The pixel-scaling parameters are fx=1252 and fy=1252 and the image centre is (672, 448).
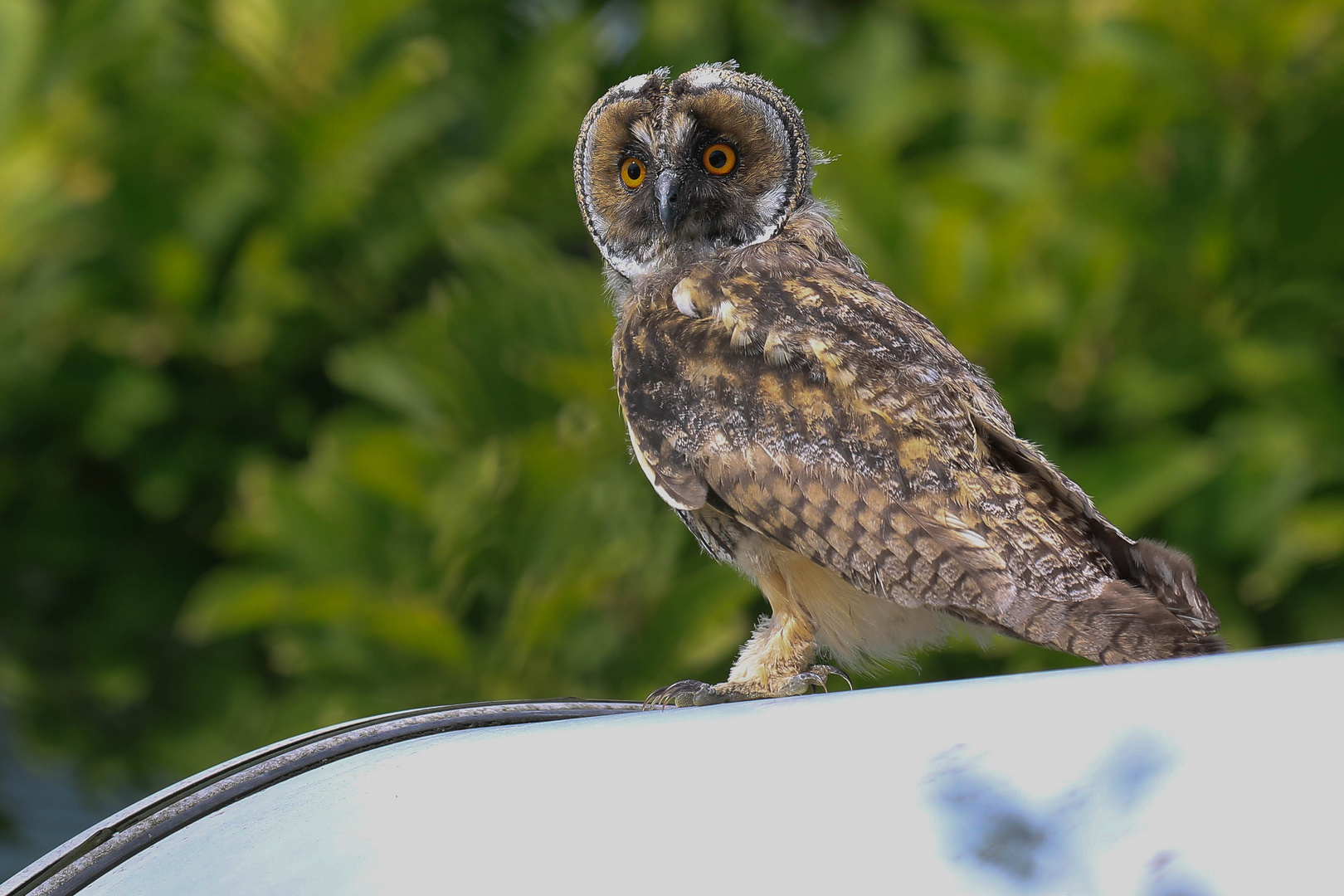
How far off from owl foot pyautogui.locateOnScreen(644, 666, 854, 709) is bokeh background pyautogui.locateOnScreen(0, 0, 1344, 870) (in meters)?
1.08

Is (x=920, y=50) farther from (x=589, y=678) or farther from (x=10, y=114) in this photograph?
(x=10, y=114)

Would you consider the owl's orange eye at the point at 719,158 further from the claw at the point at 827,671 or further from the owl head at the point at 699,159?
the claw at the point at 827,671

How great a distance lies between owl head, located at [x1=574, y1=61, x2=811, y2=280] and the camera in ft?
6.94

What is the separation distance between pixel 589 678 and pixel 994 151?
1861 mm

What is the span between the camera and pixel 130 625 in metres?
3.66

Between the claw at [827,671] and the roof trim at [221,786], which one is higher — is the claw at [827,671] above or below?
above

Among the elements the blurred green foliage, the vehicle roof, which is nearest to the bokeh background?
the blurred green foliage

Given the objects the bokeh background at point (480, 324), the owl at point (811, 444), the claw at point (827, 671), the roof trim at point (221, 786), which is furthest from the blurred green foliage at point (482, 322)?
the roof trim at point (221, 786)

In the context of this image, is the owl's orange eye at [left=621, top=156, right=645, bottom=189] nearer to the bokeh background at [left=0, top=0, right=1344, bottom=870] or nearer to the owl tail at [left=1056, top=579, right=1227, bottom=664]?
the bokeh background at [left=0, top=0, right=1344, bottom=870]

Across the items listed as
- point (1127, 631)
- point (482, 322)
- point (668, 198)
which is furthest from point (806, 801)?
point (482, 322)

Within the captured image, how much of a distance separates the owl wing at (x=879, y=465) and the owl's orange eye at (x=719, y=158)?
0.26 m

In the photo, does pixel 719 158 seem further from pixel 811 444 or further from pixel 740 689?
pixel 740 689

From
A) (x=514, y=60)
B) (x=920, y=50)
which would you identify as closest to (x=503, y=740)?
(x=514, y=60)

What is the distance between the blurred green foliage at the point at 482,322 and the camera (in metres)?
3.04
